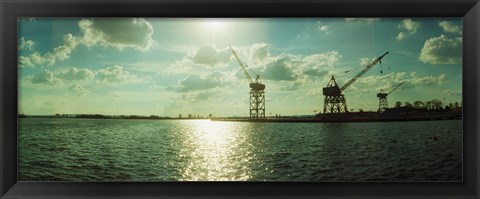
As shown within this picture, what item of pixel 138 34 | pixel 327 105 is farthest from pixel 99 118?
pixel 327 105

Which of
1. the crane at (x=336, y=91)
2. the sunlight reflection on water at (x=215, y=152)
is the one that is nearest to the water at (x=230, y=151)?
the sunlight reflection on water at (x=215, y=152)

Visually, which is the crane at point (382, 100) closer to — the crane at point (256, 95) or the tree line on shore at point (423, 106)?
the tree line on shore at point (423, 106)

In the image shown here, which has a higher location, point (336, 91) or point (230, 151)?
point (336, 91)

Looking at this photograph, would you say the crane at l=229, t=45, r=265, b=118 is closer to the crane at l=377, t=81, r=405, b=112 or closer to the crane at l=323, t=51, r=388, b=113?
the crane at l=323, t=51, r=388, b=113

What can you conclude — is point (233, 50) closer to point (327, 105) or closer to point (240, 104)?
point (240, 104)
